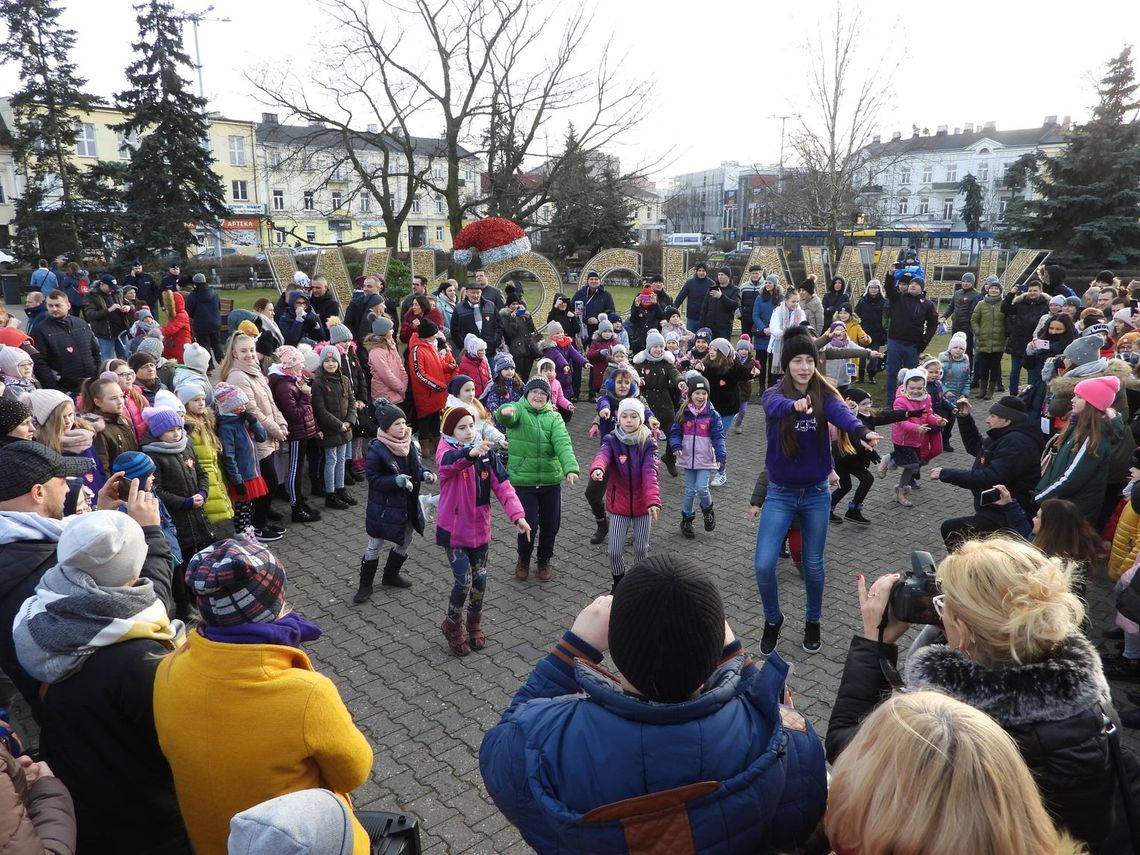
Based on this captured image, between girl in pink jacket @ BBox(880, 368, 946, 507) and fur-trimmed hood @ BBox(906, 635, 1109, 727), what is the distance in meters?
6.08

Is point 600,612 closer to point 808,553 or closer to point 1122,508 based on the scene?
point 808,553

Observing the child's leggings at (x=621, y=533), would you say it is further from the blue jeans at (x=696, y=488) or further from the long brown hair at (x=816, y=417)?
the long brown hair at (x=816, y=417)

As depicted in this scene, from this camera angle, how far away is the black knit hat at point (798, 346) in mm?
4832

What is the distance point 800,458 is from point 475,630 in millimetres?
2527

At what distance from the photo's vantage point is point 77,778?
2461mm

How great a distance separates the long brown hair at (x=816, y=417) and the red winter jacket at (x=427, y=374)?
550 centimetres

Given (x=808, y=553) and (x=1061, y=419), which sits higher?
(x=1061, y=419)

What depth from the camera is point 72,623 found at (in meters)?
2.38

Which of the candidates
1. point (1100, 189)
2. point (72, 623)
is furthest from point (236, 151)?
point (72, 623)

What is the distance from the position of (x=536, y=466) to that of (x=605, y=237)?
30.2 meters

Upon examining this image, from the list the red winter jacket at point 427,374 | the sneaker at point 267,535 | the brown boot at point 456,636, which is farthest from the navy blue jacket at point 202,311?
A: the brown boot at point 456,636

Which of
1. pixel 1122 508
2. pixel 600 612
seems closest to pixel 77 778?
pixel 600 612

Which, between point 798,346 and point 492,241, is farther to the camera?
point 492,241

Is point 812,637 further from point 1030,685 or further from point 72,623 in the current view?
point 72,623
